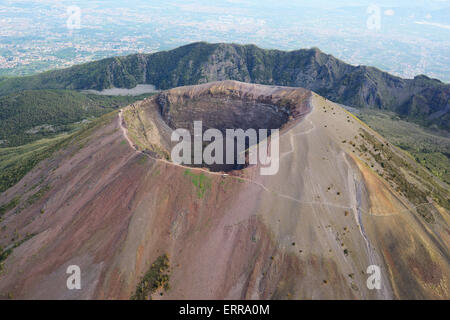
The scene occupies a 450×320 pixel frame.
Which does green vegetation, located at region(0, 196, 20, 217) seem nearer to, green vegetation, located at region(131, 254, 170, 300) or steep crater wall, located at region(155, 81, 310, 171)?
green vegetation, located at region(131, 254, 170, 300)

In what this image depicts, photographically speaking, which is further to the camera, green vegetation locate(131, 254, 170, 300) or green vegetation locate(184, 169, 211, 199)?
green vegetation locate(184, 169, 211, 199)

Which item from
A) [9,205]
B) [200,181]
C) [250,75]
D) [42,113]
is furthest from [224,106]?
[250,75]

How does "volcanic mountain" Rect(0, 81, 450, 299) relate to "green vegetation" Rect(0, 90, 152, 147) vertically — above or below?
above

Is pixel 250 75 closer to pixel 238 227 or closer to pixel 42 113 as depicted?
pixel 42 113

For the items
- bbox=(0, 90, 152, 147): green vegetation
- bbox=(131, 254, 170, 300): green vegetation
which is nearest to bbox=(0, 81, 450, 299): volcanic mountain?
bbox=(131, 254, 170, 300): green vegetation

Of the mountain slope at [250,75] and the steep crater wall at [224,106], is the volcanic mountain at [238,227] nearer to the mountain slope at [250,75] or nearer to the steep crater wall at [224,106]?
the steep crater wall at [224,106]

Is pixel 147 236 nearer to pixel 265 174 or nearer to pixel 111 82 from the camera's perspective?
pixel 265 174
